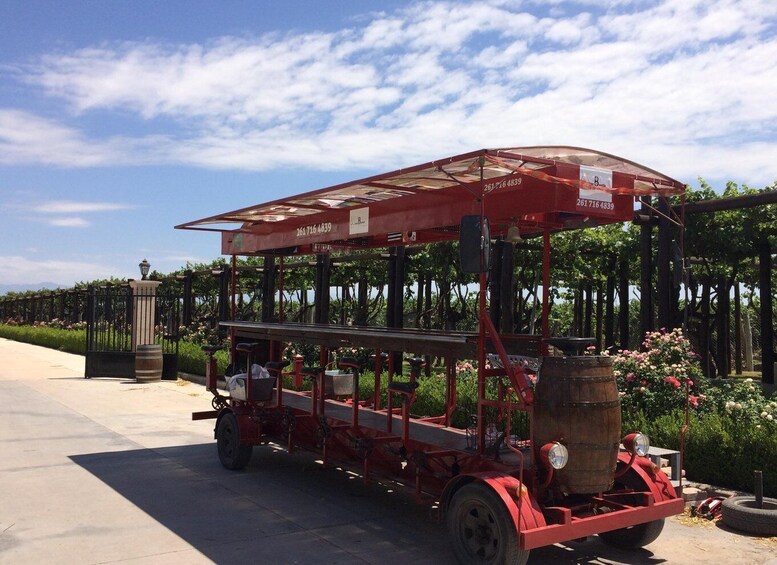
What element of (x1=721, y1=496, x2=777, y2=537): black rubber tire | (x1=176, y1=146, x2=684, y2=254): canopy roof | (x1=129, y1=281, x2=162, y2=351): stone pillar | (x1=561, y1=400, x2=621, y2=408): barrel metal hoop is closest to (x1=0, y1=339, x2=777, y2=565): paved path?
(x1=721, y1=496, x2=777, y2=537): black rubber tire

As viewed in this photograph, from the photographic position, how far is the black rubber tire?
605 centimetres

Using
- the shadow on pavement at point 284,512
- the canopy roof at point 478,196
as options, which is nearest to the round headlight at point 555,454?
the shadow on pavement at point 284,512

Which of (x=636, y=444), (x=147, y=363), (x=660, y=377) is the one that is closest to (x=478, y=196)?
(x=636, y=444)

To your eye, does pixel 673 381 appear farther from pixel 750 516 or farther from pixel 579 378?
pixel 579 378

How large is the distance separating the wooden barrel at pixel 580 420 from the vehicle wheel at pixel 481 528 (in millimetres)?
564

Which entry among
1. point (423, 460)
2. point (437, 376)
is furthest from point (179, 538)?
point (437, 376)

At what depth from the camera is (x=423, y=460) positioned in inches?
235

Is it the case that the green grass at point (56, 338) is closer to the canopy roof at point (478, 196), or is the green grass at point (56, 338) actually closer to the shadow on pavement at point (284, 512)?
the shadow on pavement at point (284, 512)

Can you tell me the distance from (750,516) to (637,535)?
46.4 inches

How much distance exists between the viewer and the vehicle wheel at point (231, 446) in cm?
838

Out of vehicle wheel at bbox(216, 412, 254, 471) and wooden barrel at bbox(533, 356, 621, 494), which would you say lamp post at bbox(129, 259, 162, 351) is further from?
wooden barrel at bbox(533, 356, 621, 494)

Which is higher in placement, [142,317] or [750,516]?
[142,317]

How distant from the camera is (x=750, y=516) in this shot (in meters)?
6.11

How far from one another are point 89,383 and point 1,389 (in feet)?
6.65
